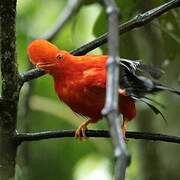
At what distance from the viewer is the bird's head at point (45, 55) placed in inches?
83.0

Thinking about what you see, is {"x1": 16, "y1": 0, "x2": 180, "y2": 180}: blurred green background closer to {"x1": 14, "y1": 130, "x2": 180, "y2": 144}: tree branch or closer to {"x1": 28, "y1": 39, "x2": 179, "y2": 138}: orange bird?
{"x1": 28, "y1": 39, "x2": 179, "y2": 138}: orange bird

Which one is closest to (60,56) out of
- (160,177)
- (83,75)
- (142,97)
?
(83,75)

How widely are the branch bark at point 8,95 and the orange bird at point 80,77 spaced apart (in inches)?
10.2

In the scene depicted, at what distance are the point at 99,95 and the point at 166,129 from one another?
1.71 metres

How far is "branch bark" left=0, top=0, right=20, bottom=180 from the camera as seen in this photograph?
175 centimetres

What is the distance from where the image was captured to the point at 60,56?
2.34m

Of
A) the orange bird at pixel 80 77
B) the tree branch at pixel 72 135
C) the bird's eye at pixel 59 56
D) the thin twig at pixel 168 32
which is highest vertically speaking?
the thin twig at pixel 168 32

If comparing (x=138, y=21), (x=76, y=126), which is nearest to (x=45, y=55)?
(x=138, y=21)

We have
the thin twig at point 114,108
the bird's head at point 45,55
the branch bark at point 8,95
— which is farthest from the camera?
the bird's head at point 45,55

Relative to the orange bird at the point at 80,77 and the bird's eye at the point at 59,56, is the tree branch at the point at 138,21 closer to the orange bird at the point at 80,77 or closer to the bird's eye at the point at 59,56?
the orange bird at the point at 80,77

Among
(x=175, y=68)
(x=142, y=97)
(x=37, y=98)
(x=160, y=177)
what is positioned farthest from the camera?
(x=37, y=98)

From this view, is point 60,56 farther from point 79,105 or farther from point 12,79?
point 12,79

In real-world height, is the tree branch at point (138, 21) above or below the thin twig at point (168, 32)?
below

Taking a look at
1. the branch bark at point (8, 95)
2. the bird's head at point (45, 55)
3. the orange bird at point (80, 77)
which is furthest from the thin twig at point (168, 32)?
the branch bark at point (8, 95)
